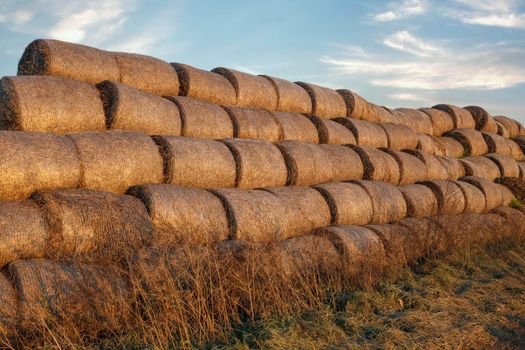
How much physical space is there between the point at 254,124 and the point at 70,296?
5.48 meters

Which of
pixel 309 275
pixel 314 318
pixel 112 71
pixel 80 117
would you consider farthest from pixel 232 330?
pixel 112 71

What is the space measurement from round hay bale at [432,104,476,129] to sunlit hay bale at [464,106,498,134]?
0.68ft

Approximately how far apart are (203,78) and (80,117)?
Answer: 2.98m

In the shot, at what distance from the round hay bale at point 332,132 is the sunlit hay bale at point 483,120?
6.97m

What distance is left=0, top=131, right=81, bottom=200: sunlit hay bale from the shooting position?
19.8 feet

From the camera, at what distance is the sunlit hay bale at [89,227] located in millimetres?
5863

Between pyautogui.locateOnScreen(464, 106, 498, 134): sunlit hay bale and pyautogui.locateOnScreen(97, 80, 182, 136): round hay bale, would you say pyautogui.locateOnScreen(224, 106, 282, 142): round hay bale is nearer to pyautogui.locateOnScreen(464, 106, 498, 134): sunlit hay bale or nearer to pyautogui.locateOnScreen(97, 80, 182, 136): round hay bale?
pyautogui.locateOnScreen(97, 80, 182, 136): round hay bale

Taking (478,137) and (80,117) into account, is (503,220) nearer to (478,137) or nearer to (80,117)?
(478,137)

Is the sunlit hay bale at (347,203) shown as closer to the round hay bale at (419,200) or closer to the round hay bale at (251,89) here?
the round hay bale at (419,200)

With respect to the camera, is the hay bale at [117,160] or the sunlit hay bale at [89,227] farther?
the hay bale at [117,160]

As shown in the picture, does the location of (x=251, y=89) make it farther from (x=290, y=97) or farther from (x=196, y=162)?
(x=196, y=162)

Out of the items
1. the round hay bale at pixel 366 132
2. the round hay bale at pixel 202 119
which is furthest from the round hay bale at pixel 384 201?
the round hay bale at pixel 202 119

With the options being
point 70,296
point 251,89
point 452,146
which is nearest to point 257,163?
point 251,89

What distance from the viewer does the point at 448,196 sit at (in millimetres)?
11859
